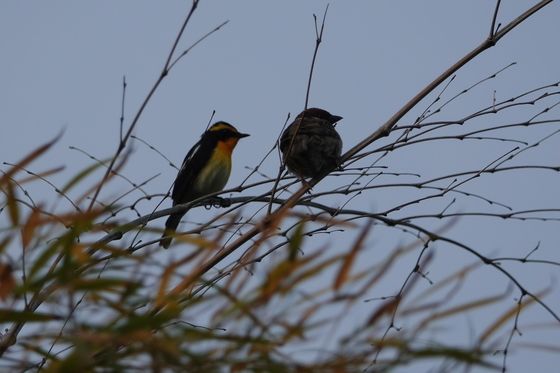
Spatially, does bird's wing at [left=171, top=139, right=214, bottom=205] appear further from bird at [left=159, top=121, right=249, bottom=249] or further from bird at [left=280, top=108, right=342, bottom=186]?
bird at [left=280, top=108, right=342, bottom=186]

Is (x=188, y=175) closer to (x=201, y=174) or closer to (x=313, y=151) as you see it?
(x=201, y=174)

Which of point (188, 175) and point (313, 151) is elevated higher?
point (188, 175)

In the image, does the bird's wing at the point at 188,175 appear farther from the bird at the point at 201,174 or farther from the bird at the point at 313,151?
the bird at the point at 313,151

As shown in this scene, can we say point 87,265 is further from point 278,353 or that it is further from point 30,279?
point 278,353

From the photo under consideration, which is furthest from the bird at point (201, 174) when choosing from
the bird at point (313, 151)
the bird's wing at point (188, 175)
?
the bird at point (313, 151)

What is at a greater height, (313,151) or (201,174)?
(201,174)

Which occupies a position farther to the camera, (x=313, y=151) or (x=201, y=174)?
(x=201, y=174)

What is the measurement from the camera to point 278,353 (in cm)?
149

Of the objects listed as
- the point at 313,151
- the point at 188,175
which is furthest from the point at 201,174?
the point at 313,151

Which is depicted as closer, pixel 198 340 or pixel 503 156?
pixel 198 340

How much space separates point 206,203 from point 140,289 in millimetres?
5794

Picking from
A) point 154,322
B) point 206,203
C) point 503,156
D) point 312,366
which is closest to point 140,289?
point 154,322

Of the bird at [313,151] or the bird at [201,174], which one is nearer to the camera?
the bird at [313,151]

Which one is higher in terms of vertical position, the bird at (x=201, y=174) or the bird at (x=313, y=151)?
the bird at (x=201, y=174)
